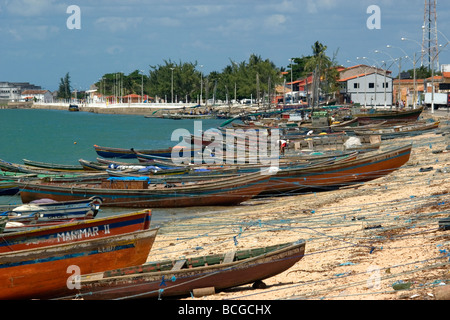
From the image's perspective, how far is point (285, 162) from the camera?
3172 cm

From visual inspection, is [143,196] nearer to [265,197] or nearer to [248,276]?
[265,197]

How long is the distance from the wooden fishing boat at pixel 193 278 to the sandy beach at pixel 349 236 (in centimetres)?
29

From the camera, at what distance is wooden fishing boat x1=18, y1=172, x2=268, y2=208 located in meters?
26.2

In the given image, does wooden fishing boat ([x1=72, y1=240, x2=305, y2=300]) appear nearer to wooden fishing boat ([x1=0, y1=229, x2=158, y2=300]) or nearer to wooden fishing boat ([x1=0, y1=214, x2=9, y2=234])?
wooden fishing boat ([x1=0, y1=229, x2=158, y2=300])

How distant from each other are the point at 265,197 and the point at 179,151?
18304 millimetres

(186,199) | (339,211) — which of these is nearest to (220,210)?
(186,199)

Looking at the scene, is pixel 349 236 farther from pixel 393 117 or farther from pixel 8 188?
pixel 393 117

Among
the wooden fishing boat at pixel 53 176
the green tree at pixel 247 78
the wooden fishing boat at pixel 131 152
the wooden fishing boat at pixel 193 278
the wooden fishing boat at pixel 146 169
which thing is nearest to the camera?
the wooden fishing boat at pixel 193 278

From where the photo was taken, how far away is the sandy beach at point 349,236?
1209 cm

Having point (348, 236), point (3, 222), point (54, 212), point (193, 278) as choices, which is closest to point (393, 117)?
point (348, 236)

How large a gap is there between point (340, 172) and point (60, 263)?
1550cm

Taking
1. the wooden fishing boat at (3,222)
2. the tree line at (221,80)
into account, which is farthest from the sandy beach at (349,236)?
the tree line at (221,80)
